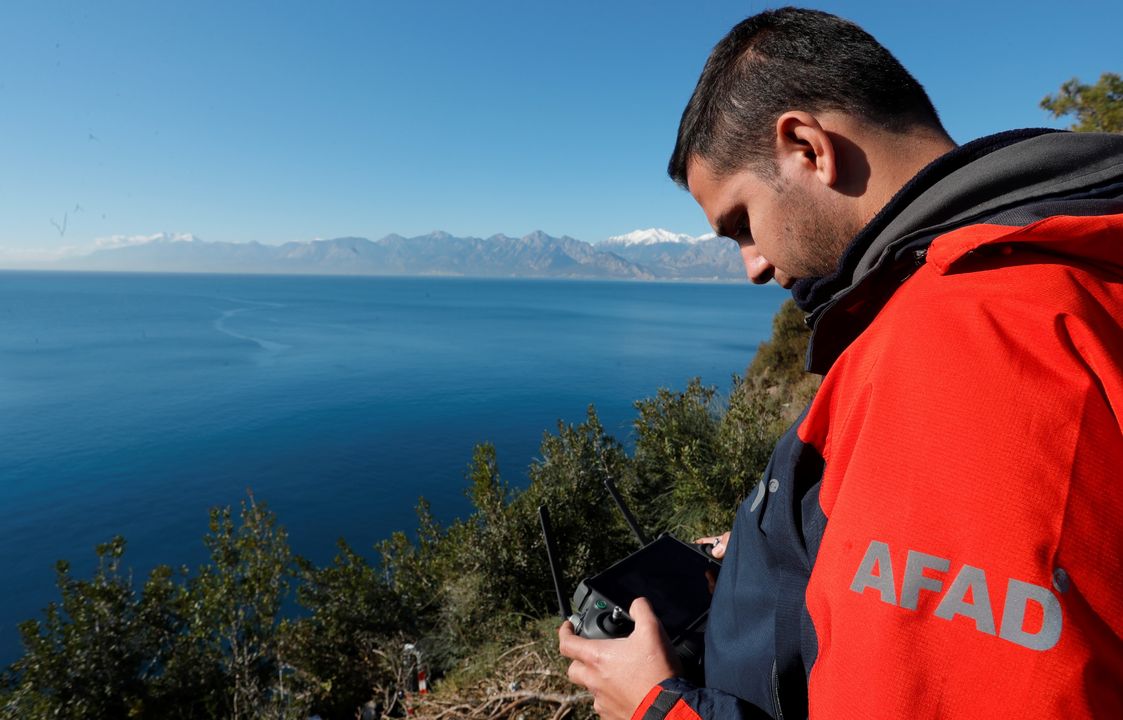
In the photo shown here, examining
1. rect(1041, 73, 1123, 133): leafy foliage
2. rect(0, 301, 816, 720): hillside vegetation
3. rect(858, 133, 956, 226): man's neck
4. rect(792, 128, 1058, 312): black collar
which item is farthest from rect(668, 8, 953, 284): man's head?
rect(1041, 73, 1123, 133): leafy foliage

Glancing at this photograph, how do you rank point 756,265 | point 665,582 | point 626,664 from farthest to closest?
point 665,582, point 756,265, point 626,664

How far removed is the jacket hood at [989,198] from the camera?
32.6 inches

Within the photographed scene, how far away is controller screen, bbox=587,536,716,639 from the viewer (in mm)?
1717

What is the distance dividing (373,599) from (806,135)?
9.45 metres

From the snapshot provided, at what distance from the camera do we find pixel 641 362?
51.8 m

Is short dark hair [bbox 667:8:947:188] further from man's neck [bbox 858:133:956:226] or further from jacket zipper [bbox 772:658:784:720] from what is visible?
jacket zipper [bbox 772:658:784:720]

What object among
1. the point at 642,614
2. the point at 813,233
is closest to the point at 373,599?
the point at 642,614

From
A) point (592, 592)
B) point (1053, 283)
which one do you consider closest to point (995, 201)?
point (1053, 283)

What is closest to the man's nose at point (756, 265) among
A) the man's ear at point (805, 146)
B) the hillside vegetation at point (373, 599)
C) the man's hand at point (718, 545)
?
the man's ear at point (805, 146)

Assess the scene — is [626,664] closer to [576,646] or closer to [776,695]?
[576,646]

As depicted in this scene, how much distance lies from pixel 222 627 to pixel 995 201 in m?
10.2

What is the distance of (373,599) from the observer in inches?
351

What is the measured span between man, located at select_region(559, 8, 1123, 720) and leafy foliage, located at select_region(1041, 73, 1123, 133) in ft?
37.0

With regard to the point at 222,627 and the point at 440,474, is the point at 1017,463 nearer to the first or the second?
the point at 222,627
